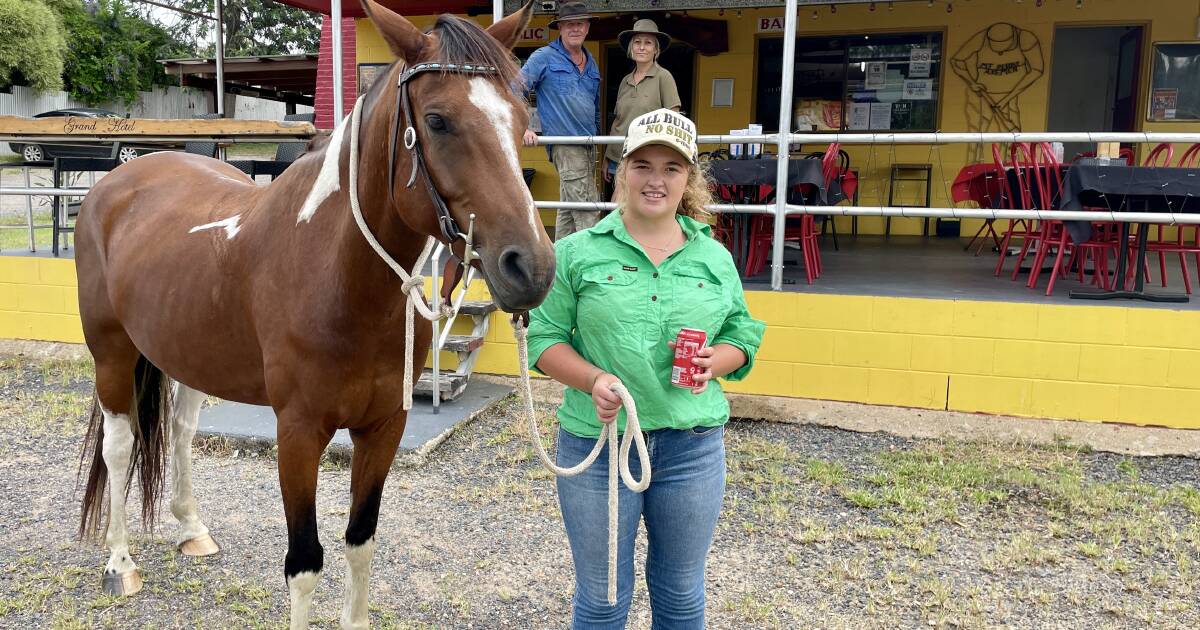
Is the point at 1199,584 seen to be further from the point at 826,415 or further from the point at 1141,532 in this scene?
the point at 826,415

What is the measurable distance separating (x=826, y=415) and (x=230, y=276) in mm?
3445

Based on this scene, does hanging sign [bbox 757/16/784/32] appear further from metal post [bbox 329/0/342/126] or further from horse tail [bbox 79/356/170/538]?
horse tail [bbox 79/356/170/538]

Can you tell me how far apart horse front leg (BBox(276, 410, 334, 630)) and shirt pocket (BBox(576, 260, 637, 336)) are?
0.86 meters

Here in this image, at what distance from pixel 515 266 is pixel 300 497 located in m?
1.10

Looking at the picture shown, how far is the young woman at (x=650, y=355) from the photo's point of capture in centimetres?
180

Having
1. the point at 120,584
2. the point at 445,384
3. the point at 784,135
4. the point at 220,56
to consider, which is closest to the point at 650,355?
the point at 120,584

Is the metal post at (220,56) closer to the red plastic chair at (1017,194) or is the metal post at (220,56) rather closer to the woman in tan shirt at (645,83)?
the woman in tan shirt at (645,83)

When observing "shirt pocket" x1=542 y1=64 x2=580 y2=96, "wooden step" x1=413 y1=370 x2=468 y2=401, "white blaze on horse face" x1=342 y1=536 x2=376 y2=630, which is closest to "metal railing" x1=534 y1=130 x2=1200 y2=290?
"shirt pocket" x1=542 y1=64 x2=580 y2=96

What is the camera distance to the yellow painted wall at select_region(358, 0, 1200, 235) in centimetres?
862

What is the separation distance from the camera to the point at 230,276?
7.75 ft

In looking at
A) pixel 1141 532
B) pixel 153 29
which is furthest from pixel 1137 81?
pixel 153 29

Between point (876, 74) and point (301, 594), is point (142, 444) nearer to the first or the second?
point (301, 594)

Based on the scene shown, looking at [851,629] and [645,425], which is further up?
[645,425]

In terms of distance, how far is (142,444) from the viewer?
10.4 ft
